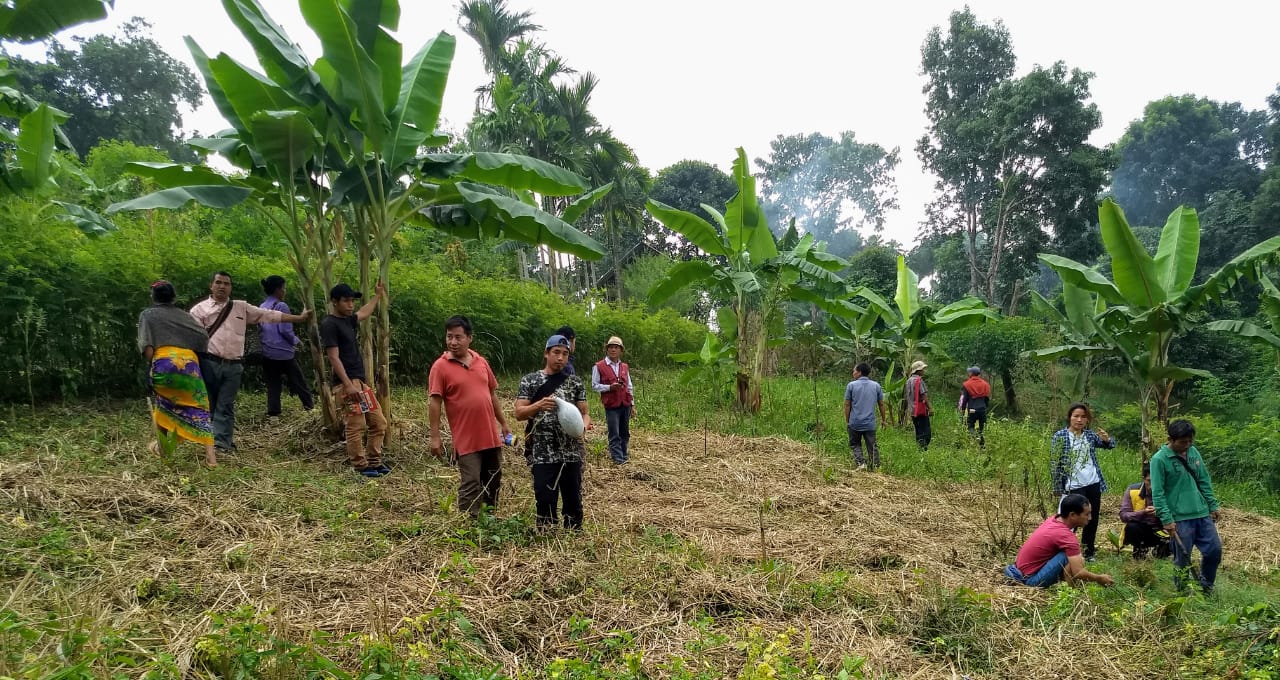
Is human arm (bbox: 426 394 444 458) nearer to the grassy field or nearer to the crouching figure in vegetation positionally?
the grassy field

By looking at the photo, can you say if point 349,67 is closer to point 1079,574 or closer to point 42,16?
point 42,16

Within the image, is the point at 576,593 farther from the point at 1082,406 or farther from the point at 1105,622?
the point at 1082,406

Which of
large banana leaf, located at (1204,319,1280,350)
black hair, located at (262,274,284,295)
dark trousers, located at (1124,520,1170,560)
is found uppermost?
black hair, located at (262,274,284,295)

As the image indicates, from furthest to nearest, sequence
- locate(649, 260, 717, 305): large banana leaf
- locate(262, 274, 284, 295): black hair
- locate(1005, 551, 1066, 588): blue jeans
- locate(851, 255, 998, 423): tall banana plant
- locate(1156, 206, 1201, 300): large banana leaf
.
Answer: locate(851, 255, 998, 423): tall banana plant < locate(649, 260, 717, 305): large banana leaf < locate(1156, 206, 1201, 300): large banana leaf < locate(262, 274, 284, 295): black hair < locate(1005, 551, 1066, 588): blue jeans

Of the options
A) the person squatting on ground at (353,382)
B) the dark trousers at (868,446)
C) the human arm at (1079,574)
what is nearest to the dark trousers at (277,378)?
the person squatting on ground at (353,382)

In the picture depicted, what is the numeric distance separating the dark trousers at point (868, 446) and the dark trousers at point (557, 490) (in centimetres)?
442

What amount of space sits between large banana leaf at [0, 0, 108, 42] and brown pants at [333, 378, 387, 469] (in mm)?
3289

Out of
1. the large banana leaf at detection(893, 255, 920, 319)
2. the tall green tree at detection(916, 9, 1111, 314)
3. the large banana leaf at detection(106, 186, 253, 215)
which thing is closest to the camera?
the large banana leaf at detection(106, 186, 253, 215)

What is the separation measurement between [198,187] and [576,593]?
4.34 metres

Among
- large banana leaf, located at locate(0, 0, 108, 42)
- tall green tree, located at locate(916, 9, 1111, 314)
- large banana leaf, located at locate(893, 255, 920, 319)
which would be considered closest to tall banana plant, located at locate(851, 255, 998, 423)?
large banana leaf, located at locate(893, 255, 920, 319)

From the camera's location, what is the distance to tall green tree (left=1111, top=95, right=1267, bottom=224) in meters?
30.6

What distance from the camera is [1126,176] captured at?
34.8 m

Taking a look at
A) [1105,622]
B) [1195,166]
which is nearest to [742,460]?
[1105,622]

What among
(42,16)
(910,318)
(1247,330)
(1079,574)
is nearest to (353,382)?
(42,16)
